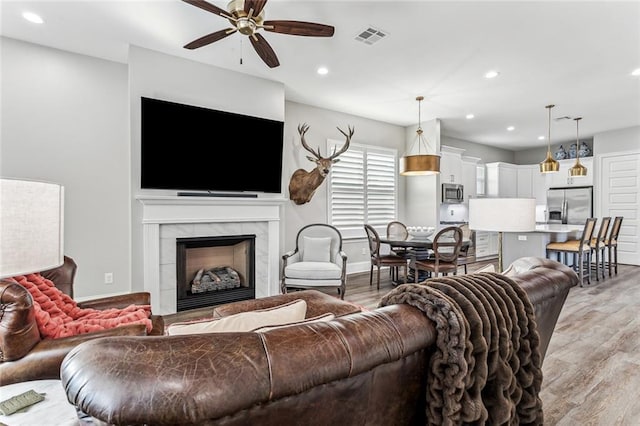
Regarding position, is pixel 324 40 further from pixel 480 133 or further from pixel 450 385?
pixel 480 133

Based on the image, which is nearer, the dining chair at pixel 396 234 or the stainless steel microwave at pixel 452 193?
the dining chair at pixel 396 234

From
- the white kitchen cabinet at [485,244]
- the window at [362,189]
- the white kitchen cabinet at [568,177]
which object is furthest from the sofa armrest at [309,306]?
the white kitchen cabinet at [568,177]

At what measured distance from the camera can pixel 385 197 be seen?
21.3 ft

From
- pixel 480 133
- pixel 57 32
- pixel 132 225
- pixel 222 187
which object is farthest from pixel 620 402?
pixel 480 133

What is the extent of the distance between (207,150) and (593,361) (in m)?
4.23

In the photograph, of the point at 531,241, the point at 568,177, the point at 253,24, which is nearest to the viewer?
the point at 253,24

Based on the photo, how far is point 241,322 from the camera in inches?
50.6

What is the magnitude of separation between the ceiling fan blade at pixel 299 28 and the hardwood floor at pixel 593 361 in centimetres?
296

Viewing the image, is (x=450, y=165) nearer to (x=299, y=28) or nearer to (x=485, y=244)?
(x=485, y=244)

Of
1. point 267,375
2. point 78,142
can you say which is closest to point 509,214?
point 267,375

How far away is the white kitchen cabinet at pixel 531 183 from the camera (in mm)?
8500

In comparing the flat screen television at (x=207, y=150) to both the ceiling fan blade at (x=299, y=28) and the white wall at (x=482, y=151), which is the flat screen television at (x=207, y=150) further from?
the white wall at (x=482, y=151)

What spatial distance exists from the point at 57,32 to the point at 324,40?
8.62 feet

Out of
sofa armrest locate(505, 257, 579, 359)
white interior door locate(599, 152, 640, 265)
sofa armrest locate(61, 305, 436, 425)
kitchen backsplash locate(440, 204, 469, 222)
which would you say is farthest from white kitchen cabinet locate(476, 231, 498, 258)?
sofa armrest locate(61, 305, 436, 425)
